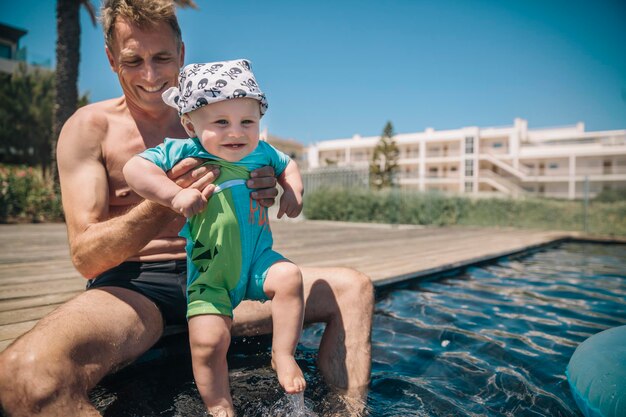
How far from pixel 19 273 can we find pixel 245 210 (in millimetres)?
2977

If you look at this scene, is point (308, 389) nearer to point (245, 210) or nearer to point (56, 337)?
point (245, 210)

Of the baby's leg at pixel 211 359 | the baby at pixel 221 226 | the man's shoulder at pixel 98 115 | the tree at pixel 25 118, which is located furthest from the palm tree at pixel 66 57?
the tree at pixel 25 118

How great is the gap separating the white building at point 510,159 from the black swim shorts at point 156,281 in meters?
44.7

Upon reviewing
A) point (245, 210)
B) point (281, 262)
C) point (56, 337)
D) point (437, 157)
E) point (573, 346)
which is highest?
point (437, 157)

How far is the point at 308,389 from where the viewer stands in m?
1.92

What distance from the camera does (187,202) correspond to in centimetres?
138

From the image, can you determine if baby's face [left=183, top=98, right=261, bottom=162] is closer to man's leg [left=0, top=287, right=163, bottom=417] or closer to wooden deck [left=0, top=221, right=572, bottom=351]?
man's leg [left=0, top=287, right=163, bottom=417]

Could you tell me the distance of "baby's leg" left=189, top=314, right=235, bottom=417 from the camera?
138cm

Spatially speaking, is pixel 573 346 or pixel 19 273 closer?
pixel 573 346

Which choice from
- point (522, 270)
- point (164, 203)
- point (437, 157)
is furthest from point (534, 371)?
point (437, 157)

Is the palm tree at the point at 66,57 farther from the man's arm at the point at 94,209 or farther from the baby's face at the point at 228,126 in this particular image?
the baby's face at the point at 228,126

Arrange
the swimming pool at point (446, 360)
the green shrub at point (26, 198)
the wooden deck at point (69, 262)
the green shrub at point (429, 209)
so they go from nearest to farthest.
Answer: the swimming pool at point (446, 360)
the wooden deck at point (69, 262)
the green shrub at point (26, 198)
the green shrub at point (429, 209)

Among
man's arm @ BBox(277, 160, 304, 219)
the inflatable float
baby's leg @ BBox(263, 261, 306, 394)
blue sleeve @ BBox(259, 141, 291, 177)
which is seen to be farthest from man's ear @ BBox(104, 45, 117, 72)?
the inflatable float

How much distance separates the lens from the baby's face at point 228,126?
1472mm
